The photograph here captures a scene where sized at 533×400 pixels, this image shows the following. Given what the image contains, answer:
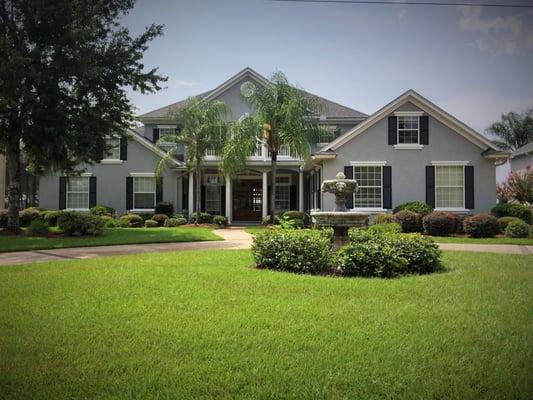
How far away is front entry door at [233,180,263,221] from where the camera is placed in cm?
2870

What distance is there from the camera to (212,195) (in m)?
28.4

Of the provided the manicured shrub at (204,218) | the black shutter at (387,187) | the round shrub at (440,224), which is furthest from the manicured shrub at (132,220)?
the round shrub at (440,224)

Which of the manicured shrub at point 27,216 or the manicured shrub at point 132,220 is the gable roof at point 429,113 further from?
the manicured shrub at point 27,216

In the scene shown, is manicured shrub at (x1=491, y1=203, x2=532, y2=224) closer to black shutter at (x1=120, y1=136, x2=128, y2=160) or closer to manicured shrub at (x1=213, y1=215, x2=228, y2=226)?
manicured shrub at (x1=213, y1=215, x2=228, y2=226)

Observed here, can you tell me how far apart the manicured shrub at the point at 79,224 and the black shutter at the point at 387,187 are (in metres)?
13.5

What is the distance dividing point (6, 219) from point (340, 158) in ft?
54.6

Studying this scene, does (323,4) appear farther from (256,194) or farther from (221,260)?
(256,194)

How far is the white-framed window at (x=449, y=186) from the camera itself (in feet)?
71.3

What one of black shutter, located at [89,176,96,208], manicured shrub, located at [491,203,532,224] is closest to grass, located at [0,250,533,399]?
manicured shrub, located at [491,203,532,224]

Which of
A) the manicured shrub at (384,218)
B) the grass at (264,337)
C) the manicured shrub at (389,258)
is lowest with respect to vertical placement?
the grass at (264,337)

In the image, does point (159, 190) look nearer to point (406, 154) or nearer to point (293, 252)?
point (406, 154)

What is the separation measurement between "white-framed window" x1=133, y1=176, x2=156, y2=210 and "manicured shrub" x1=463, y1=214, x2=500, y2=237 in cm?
1733

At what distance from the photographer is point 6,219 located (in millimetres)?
20844

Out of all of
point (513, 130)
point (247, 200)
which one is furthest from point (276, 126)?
point (513, 130)
